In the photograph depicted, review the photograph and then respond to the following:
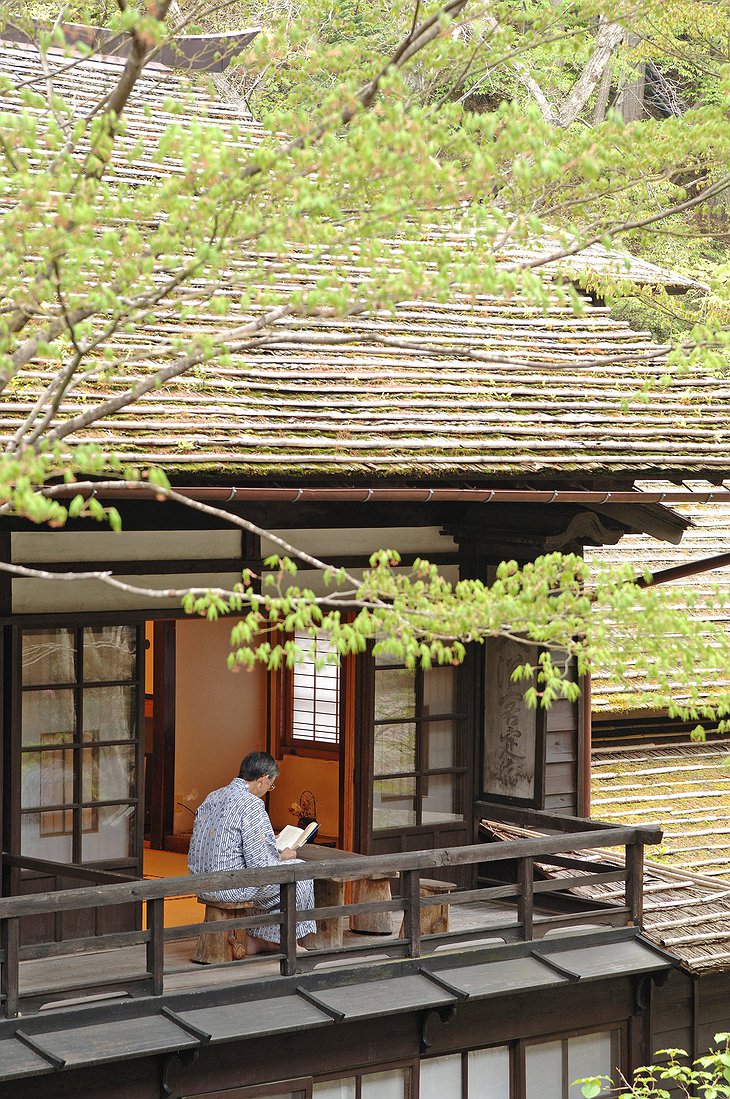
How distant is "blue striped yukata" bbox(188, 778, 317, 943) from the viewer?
7453 millimetres

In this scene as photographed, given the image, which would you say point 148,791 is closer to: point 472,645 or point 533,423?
point 472,645

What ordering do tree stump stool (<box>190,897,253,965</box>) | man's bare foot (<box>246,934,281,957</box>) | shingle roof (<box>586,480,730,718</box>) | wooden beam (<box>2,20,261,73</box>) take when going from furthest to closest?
shingle roof (<box>586,480,730,718</box>) < wooden beam (<box>2,20,261,73</box>) < man's bare foot (<box>246,934,281,957</box>) < tree stump stool (<box>190,897,253,965</box>)

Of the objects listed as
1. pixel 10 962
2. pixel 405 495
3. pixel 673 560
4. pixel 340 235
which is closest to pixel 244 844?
pixel 10 962

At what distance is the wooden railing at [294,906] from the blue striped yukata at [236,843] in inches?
12.4

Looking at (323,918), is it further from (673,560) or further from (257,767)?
(673,560)

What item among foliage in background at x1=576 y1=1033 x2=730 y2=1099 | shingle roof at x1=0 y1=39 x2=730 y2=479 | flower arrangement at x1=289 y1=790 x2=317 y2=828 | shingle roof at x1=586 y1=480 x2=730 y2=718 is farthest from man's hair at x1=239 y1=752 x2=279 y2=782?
shingle roof at x1=586 y1=480 x2=730 y2=718

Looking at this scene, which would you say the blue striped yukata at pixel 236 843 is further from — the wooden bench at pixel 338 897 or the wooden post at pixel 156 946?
the wooden post at pixel 156 946

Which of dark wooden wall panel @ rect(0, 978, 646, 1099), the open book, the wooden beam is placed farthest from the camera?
the wooden beam

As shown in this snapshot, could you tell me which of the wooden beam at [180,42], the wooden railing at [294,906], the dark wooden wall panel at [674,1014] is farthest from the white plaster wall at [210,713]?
the wooden beam at [180,42]

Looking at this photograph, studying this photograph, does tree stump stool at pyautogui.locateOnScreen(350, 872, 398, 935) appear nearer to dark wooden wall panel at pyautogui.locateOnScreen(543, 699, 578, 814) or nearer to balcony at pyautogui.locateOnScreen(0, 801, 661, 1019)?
balcony at pyautogui.locateOnScreen(0, 801, 661, 1019)

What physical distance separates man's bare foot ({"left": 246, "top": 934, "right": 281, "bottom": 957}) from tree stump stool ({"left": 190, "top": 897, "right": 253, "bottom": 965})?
4 centimetres

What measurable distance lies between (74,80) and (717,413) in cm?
579

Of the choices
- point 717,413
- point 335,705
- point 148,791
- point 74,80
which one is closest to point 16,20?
point 74,80

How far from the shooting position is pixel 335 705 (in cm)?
1181
